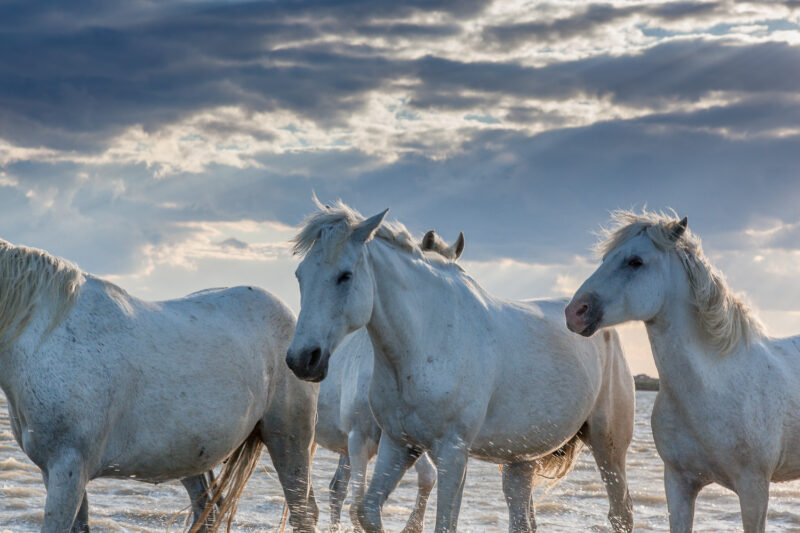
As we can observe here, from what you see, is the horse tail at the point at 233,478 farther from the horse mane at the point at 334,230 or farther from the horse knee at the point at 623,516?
the horse knee at the point at 623,516

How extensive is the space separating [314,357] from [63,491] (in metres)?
1.42

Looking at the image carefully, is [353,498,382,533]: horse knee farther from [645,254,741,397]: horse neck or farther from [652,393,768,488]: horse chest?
[645,254,741,397]: horse neck

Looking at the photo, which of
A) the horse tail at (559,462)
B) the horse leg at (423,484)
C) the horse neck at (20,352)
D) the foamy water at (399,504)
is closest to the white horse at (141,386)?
the horse neck at (20,352)

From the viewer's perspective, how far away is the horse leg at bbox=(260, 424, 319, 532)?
5.45m

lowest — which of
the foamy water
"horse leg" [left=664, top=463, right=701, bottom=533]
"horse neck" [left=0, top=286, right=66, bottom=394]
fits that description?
the foamy water

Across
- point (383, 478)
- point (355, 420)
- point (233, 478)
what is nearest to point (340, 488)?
point (355, 420)

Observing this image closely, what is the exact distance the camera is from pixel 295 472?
5.49 metres

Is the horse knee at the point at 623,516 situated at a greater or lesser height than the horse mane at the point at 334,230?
lesser

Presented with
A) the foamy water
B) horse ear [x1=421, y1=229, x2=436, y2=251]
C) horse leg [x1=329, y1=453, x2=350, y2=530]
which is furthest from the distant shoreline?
horse ear [x1=421, y1=229, x2=436, y2=251]

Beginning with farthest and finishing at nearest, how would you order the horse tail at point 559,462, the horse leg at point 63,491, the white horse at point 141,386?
the horse tail at point 559,462
the white horse at point 141,386
the horse leg at point 63,491

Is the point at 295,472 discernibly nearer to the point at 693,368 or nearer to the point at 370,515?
the point at 370,515

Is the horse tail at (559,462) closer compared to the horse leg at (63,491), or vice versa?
the horse leg at (63,491)

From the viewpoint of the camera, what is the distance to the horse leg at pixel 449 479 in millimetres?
4621

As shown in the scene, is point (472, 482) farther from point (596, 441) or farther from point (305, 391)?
point (305, 391)
